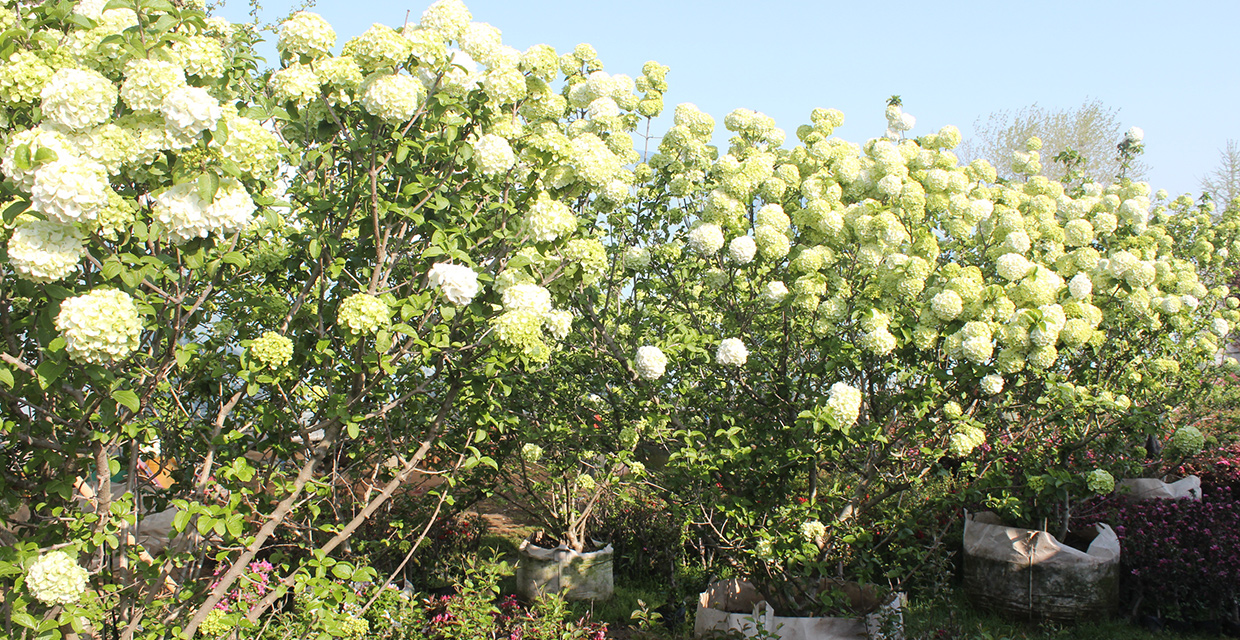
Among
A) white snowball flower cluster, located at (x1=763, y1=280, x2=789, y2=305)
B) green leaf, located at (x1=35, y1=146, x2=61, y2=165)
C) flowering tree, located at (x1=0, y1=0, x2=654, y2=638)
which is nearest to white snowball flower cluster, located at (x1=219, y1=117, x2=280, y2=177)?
flowering tree, located at (x1=0, y1=0, x2=654, y2=638)

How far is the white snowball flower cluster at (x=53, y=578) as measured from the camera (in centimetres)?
223

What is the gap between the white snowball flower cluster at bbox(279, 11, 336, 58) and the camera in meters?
2.58

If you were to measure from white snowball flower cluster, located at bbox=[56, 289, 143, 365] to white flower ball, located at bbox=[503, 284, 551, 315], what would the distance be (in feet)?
3.47

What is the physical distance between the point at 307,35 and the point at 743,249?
1997 millimetres

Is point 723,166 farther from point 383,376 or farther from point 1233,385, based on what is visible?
point 1233,385

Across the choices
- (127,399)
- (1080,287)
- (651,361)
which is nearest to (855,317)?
(651,361)

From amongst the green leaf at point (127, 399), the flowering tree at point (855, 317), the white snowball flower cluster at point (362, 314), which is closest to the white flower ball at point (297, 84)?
the white snowball flower cluster at point (362, 314)

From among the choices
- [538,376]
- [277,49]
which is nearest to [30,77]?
[277,49]

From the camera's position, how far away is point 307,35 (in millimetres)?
2588

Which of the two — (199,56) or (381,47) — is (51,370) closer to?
(199,56)

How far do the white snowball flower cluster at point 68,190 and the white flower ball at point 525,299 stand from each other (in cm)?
116

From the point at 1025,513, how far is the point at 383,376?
3.86 meters

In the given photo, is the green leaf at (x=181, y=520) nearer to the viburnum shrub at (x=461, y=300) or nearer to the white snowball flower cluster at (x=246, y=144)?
the viburnum shrub at (x=461, y=300)

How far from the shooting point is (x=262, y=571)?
3805 mm
